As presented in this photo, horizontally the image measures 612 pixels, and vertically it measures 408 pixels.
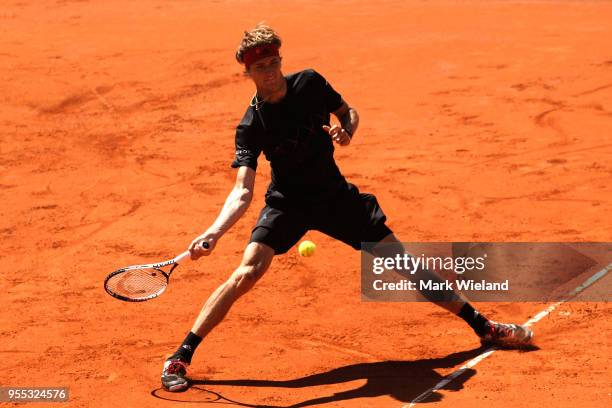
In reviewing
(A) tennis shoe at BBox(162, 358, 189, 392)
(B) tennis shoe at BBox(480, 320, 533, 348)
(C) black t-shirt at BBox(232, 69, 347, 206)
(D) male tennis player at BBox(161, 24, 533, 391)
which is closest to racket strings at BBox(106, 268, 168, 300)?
(D) male tennis player at BBox(161, 24, 533, 391)

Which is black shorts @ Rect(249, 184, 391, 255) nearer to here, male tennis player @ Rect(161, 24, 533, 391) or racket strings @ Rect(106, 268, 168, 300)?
male tennis player @ Rect(161, 24, 533, 391)

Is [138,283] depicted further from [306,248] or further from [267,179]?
[267,179]

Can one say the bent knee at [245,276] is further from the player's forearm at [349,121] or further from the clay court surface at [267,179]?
the player's forearm at [349,121]

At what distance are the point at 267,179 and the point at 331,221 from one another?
4.50 metres

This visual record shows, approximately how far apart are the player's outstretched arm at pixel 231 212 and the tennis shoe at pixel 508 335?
6.81ft

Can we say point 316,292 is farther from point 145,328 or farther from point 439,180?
point 439,180

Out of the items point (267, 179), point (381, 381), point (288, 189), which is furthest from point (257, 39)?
point (267, 179)

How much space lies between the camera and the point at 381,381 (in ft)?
23.2

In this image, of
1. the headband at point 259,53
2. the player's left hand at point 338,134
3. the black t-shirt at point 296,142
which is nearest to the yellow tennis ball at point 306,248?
the black t-shirt at point 296,142

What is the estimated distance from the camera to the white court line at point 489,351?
22.3 feet

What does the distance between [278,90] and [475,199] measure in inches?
163

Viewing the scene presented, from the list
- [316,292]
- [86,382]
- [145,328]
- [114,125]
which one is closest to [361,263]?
[316,292]

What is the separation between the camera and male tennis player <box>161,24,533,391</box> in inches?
273

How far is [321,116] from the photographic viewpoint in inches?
285
